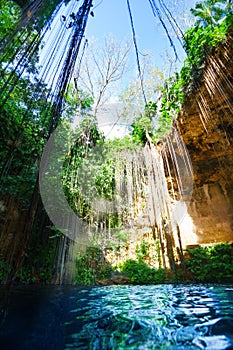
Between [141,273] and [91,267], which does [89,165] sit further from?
[141,273]

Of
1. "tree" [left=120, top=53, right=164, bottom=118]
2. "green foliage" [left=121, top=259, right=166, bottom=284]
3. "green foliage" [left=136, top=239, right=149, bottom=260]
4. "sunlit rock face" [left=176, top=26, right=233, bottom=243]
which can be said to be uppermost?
"tree" [left=120, top=53, right=164, bottom=118]

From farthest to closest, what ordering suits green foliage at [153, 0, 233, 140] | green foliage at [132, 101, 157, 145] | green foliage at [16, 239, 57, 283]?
green foliage at [132, 101, 157, 145] → green foliage at [16, 239, 57, 283] → green foliage at [153, 0, 233, 140]

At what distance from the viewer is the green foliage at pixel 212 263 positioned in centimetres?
497

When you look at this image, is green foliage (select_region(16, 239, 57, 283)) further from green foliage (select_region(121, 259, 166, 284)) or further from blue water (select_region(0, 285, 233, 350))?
blue water (select_region(0, 285, 233, 350))

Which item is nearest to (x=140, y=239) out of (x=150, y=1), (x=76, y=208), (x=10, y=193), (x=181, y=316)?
(x=76, y=208)

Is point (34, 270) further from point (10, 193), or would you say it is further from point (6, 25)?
point (6, 25)

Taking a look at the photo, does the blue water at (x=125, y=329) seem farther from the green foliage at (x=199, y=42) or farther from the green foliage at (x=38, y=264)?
the green foliage at (x=38, y=264)

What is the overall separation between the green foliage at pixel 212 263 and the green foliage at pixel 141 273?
2.76 ft

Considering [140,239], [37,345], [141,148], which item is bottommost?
[37,345]

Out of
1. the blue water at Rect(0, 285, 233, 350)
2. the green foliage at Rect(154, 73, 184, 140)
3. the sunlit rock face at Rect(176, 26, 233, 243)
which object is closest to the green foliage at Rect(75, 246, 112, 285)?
the sunlit rock face at Rect(176, 26, 233, 243)

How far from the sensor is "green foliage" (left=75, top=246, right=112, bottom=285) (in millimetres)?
5629

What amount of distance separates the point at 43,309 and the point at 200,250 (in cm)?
455

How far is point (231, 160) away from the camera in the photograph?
5.78m

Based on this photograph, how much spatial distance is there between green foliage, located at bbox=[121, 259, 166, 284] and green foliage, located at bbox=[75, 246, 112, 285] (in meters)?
0.62
